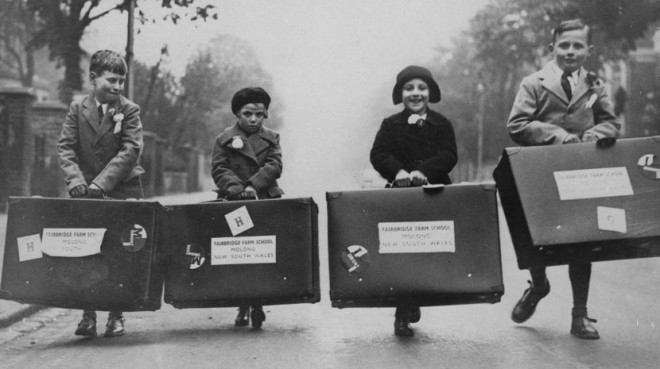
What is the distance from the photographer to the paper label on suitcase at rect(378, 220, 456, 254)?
456cm

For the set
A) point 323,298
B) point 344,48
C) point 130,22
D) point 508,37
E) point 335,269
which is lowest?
point 323,298

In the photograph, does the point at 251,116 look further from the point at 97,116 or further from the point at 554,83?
the point at 554,83

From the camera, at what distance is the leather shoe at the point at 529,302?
17.0 feet

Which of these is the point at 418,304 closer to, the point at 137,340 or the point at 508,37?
the point at 137,340

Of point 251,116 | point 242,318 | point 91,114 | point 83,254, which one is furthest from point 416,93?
point 83,254

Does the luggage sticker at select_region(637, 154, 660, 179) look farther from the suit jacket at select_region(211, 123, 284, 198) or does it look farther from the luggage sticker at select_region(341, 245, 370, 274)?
the suit jacket at select_region(211, 123, 284, 198)

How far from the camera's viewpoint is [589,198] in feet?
14.3

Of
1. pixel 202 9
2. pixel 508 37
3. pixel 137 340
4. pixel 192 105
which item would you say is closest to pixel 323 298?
pixel 137 340

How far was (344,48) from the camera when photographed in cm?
823

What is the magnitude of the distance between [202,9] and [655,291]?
714 centimetres

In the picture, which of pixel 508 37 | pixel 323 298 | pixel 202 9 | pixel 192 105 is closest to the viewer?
pixel 323 298

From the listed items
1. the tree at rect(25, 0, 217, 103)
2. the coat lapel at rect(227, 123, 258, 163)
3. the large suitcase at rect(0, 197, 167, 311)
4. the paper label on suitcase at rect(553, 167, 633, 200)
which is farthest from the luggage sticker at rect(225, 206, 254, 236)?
the tree at rect(25, 0, 217, 103)

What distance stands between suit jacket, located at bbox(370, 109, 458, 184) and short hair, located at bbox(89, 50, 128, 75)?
177 centimetres

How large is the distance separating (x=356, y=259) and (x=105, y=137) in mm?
1925
